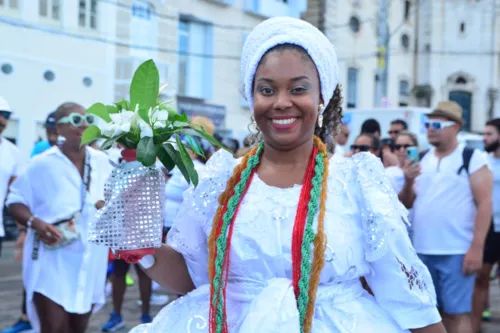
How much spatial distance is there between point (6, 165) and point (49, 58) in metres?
8.81

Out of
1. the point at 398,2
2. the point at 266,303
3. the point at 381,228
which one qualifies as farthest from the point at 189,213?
the point at 398,2

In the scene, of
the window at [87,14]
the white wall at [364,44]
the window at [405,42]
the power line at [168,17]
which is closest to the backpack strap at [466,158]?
the window at [87,14]

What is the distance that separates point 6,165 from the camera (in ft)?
20.1

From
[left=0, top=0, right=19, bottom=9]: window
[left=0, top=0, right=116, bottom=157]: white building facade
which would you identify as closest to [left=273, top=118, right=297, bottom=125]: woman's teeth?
[left=0, top=0, right=116, bottom=157]: white building facade

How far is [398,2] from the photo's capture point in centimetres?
2936

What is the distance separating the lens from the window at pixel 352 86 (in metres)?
26.2

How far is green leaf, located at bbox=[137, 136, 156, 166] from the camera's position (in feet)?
7.41

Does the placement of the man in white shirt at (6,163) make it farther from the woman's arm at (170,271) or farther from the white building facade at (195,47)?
the white building facade at (195,47)

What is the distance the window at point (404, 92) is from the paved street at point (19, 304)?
2141 cm

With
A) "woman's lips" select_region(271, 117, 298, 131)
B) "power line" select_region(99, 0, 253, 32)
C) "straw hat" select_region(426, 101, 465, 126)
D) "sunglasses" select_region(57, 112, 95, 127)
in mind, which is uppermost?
"power line" select_region(99, 0, 253, 32)

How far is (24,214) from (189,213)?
107 inches

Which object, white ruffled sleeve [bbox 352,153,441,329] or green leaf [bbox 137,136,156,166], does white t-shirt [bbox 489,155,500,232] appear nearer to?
white ruffled sleeve [bbox 352,153,441,329]

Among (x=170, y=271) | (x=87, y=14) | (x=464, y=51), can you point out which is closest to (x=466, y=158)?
(x=170, y=271)

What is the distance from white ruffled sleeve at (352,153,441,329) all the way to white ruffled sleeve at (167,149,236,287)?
52 centimetres
